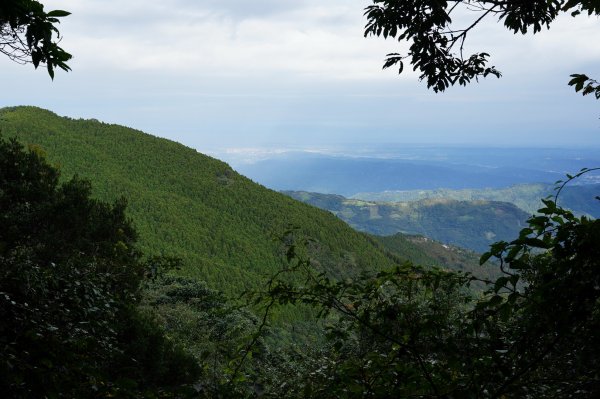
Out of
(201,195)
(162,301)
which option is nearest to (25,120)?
(201,195)

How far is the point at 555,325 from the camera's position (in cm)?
239

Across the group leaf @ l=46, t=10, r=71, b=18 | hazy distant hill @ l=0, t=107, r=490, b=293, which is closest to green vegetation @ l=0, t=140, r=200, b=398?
leaf @ l=46, t=10, r=71, b=18

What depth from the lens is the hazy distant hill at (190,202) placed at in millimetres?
64812

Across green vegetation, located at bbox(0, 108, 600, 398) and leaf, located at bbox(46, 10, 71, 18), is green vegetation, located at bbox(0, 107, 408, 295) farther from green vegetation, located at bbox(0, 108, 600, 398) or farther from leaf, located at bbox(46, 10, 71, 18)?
leaf, located at bbox(46, 10, 71, 18)

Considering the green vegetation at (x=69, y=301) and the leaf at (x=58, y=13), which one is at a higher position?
the leaf at (x=58, y=13)

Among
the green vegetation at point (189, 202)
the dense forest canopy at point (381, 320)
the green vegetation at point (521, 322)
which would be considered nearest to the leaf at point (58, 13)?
the dense forest canopy at point (381, 320)

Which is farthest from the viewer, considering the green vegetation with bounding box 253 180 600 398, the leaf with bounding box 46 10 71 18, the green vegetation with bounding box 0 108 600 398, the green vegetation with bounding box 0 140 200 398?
the green vegetation with bounding box 0 140 200 398

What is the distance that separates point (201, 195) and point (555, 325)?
87.1 m

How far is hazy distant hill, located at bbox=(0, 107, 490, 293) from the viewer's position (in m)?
64.8

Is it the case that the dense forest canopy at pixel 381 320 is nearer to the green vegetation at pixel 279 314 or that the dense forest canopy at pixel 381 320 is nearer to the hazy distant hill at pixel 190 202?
the green vegetation at pixel 279 314

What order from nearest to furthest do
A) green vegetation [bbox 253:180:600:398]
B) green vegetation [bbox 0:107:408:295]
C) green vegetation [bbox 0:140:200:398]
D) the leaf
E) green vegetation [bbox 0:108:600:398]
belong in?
green vegetation [bbox 253:180:600:398], green vegetation [bbox 0:108:600:398], the leaf, green vegetation [bbox 0:140:200:398], green vegetation [bbox 0:107:408:295]

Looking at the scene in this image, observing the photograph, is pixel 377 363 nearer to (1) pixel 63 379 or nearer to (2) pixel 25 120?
(1) pixel 63 379

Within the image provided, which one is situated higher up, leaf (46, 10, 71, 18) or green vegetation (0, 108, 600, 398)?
leaf (46, 10, 71, 18)

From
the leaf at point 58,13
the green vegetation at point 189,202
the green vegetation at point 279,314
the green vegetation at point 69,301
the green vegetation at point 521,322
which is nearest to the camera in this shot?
the green vegetation at point 521,322
